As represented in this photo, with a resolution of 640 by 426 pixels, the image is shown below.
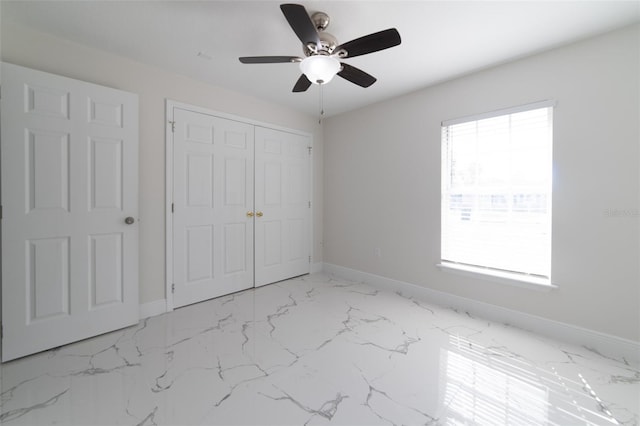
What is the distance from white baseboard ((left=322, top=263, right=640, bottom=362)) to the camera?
201 cm

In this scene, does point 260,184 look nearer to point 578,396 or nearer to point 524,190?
point 524,190

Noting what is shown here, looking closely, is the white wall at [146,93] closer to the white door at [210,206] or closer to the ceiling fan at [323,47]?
the white door at [210,206]

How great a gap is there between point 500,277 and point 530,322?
0.45 metres

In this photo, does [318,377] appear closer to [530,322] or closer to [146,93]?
[530,322]

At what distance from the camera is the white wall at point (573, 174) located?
199cm

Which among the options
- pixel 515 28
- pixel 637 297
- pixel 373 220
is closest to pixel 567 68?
pixel 515 28

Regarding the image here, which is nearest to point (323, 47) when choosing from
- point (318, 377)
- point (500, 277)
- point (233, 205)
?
point (233, 205)

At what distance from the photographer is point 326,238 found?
4398 mm

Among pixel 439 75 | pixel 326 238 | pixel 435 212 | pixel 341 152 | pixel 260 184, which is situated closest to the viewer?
pixel 439 75

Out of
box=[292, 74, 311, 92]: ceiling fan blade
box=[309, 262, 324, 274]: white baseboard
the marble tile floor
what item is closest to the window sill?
the marble tile floor

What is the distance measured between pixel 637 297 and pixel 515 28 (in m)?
2.26

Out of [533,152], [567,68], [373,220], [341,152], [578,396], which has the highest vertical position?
[567,68]

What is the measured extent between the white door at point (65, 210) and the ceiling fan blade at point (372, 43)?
2.09m

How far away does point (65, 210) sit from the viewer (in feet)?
7.00
